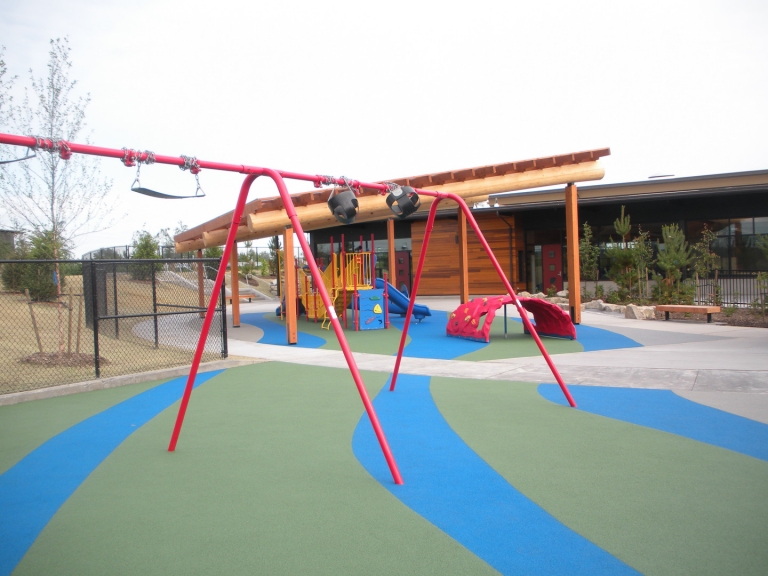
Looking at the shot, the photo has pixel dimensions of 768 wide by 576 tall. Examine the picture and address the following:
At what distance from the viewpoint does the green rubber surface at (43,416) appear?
5496 mm

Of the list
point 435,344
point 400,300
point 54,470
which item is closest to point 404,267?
point 400,300

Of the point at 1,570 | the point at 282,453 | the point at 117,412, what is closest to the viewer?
the point at 1,570

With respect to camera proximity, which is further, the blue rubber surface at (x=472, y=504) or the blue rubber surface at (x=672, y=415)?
the blue rubber surface at (x=672, y=415)

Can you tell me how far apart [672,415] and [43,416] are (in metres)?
6.82

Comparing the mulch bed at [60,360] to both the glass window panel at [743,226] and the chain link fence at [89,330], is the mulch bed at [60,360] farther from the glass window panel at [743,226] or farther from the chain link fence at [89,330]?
the glass window panel at [743,226]

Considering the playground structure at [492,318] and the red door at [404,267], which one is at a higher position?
the red door at [404,267]

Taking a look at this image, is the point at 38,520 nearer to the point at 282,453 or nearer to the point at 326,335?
the point at 282,453

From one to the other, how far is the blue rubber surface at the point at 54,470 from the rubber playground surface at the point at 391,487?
0.07ft

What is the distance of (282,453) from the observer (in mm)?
5062

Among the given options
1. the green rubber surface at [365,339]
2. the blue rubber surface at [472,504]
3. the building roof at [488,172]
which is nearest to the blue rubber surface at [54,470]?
the blue rubber surface at [472,504]

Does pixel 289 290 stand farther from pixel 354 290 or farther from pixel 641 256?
pixel 641 256

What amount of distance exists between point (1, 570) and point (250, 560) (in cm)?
133

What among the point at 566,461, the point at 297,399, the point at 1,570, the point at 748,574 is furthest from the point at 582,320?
the point at 1,570

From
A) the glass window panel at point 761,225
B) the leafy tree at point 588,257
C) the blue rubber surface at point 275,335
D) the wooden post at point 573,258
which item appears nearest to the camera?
the blue rubber surface at point 275,335
